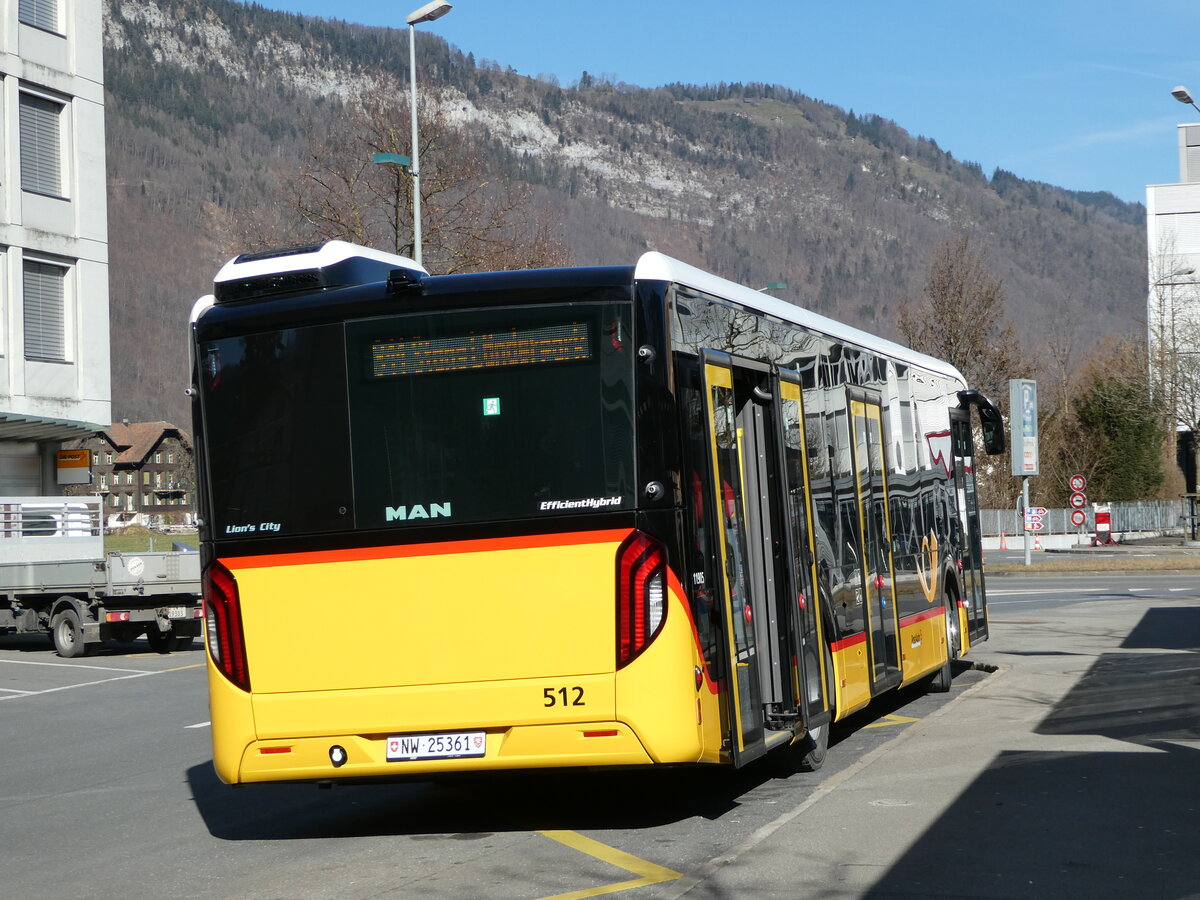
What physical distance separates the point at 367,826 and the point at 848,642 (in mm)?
3561

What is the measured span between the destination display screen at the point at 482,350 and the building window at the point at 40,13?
106 feet

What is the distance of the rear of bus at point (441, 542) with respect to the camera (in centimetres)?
806

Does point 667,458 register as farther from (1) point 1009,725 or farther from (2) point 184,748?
(2) point 184,748

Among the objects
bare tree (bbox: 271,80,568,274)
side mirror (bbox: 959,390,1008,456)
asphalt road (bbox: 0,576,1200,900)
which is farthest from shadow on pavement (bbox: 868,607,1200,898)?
bare tree (bbox: 271,80,568,274)

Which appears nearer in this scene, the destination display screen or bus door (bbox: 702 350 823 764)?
the destination display screen

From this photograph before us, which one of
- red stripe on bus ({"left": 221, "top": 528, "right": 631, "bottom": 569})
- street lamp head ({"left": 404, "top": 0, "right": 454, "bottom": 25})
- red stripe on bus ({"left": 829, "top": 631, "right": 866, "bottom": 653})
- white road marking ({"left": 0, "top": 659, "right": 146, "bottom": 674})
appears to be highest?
street lamp head ({"left": 404, "top": 0, "right": 454, "bottom": 25})

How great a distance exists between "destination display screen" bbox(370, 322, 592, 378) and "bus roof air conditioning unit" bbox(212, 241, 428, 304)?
1.56 ft

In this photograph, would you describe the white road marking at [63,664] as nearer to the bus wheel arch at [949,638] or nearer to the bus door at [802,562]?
the bus wheel arch at [949,638]

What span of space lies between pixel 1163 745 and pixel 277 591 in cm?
651

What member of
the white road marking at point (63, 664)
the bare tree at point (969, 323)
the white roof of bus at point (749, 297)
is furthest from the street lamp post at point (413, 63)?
the bare tree at point (969, 323)

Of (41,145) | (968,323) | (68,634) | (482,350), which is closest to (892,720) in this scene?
(482,350)

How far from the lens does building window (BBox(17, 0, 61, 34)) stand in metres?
37.3

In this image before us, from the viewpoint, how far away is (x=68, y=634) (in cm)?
2412

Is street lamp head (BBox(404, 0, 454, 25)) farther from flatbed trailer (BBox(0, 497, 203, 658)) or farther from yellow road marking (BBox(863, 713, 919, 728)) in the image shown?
yellow road marking (BBox(863, 713, 919, 728))
